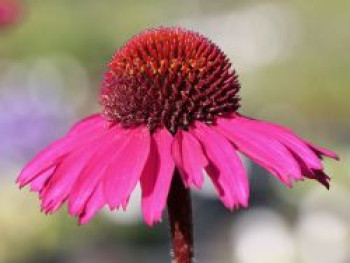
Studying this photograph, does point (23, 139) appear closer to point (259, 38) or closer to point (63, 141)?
point (63, 141)

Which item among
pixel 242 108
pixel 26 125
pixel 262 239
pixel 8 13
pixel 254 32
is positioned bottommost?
pixel 254 32

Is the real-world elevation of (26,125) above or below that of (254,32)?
above

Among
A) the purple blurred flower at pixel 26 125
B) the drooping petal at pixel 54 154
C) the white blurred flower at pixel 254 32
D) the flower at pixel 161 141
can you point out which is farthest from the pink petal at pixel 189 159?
the white blurred flower at pixel 254 32

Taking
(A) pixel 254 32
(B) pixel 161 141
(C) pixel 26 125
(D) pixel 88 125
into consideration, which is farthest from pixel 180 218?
(A) pixel 254 32

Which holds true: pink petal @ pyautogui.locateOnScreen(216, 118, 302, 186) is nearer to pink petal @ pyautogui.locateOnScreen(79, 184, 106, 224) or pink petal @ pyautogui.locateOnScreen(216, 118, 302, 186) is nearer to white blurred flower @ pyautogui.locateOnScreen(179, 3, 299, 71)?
pink petal @ pyautogui.locateOnScreen(79, 184, 106, 224)

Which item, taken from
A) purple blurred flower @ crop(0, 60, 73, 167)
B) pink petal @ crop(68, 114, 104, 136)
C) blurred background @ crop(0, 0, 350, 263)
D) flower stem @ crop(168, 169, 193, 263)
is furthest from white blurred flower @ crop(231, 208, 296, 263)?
flower stem @ crop(168, 169, 193, 263)

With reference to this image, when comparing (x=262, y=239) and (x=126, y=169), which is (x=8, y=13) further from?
(x=126, y=169)

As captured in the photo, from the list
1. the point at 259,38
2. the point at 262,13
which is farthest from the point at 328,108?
the point at 262,13
